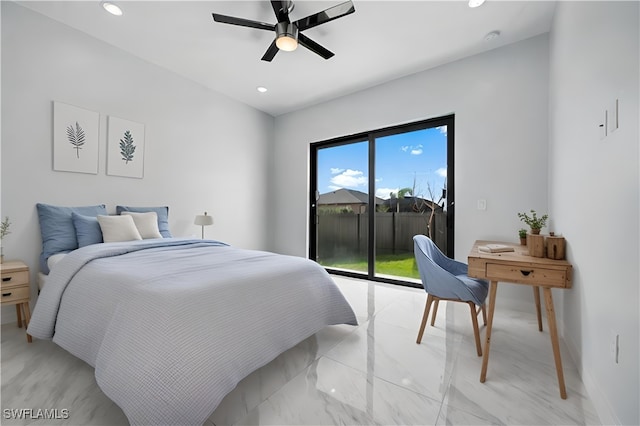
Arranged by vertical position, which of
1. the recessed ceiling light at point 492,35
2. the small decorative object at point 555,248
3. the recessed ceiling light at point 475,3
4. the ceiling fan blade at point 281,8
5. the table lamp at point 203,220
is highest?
the recessed ceiling light at point 492,35

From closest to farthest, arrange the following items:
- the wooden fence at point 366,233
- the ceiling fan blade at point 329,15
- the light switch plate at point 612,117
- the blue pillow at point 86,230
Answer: the light switch plate at point 612,117, the ceiling fan blade at point 329,15, the blue pillow at point 86,230, the wooden fence at point 366,233

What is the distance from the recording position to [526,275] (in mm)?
1568

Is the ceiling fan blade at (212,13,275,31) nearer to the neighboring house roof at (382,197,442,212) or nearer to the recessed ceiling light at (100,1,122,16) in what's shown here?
the recessed ceiling light at (100,1,122,16)

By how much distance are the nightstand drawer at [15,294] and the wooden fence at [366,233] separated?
3.32 m

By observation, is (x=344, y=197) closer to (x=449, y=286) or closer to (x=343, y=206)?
(x=343, y=206)

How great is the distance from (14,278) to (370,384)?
270 cm

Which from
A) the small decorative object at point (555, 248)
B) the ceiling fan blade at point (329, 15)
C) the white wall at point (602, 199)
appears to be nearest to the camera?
the white wall at point (602, 199)

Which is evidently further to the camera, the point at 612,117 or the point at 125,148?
the point at 125,148

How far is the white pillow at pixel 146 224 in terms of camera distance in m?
2.82

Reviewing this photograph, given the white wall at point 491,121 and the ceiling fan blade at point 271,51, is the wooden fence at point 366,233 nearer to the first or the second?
the white wall at point 491,121

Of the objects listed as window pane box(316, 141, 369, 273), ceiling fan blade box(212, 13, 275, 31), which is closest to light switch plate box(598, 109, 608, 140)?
ceiling fan blade box(212, 13, 275, 31)

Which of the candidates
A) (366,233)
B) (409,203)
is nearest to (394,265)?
(366,233)

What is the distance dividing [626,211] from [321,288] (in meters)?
1.65

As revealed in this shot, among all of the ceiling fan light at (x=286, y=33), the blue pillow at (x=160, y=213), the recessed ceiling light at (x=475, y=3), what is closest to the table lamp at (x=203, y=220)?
the blue pillow at (x=160, y=213)
